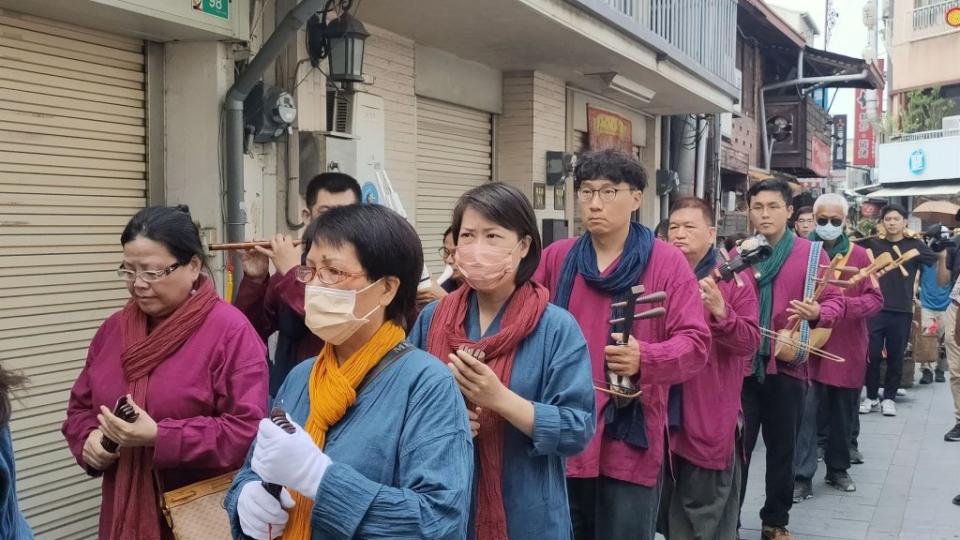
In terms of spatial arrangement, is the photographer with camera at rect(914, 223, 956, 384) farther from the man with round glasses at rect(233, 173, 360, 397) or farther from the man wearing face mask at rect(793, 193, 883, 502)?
the man with round glasses at rect(233, 173, 360, 397)

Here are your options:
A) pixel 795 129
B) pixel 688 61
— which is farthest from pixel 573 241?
pixel 795 129

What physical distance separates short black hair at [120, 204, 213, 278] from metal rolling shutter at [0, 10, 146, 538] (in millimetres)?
2063

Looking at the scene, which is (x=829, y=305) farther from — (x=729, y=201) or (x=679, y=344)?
(x=729, y=201)

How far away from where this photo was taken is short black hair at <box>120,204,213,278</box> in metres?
Answer: 3.44

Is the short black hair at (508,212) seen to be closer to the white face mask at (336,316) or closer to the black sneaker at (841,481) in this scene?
the white face mask at (336,316)

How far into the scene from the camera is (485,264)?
2.98 m

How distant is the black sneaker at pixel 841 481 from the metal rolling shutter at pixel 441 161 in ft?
12.7

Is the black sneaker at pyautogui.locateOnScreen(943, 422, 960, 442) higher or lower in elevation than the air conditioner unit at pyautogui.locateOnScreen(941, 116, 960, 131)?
lower

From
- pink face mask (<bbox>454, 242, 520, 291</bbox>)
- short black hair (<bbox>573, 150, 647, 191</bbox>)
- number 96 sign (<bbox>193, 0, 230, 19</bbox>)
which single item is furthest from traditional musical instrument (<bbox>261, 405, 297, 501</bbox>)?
number 96 sign (<bbox>193, 0, 230, 19</bbox>)

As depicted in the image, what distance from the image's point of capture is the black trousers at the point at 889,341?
9852mm

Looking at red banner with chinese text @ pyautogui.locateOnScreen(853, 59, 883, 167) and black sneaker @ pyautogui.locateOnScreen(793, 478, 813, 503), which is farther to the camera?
red banner with chinese text @ pyautogui.locateOnScreen(853, 59, 883, 167)

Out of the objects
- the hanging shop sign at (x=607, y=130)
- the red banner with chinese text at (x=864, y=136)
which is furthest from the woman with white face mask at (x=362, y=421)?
the red banner with chinese text at (x=864, y=136)

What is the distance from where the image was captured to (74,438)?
3463 mm

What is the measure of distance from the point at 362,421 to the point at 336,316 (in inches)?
10.6
